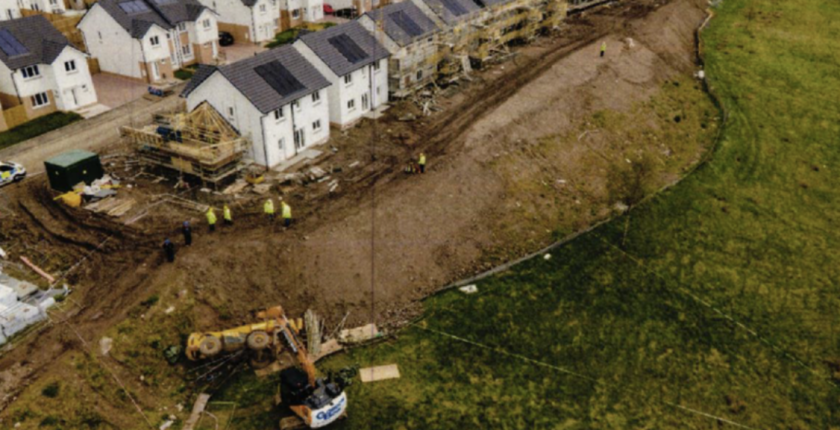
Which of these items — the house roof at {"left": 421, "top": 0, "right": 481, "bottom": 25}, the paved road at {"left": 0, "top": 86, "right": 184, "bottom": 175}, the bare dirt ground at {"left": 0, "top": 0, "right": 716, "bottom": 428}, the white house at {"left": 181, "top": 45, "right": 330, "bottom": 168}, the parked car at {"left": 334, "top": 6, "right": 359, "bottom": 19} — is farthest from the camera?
the parked car at {"left": 334, "top": 6, "right": 359, "bottom": 19}

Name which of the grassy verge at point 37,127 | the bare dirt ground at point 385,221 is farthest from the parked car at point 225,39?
the bare dirt ground at point 385,221

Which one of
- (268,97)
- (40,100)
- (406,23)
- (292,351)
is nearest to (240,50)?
(406,23)

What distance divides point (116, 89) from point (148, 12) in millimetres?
8756

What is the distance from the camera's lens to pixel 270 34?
7250cm

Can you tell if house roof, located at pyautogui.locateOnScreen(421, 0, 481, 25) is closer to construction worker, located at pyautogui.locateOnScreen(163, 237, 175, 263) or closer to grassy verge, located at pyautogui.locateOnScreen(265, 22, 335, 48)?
grassy verge, located at pyautogui.locateOnScreen(265, 22, 335, 48)

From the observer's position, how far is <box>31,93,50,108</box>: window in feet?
163

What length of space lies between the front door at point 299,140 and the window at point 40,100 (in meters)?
22.9

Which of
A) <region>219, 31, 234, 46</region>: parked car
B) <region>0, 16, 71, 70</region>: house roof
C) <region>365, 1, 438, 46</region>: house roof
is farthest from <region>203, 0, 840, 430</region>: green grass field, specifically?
<region>219, 31, 234, 46</region>: parked car

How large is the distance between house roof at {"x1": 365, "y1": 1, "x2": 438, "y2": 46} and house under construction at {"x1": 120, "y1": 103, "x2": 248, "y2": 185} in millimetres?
18990

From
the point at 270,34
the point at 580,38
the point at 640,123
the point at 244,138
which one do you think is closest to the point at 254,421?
the point at 244,138

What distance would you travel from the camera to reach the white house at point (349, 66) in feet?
157

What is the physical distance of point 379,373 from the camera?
1231 inches

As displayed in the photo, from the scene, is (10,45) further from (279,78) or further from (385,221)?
(385,221)

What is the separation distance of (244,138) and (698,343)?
1280 inches
